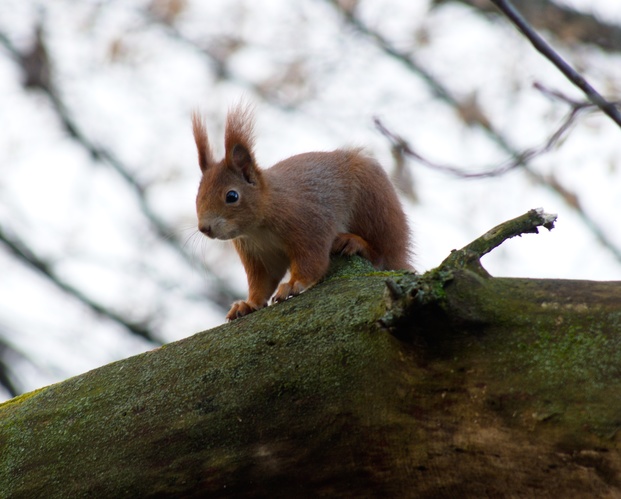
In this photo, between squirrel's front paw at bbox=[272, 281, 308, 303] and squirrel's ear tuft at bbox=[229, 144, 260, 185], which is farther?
squirrel's ear tuft at bbox=[229, 144, 260, 185]

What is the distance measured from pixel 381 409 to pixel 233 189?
2.01 meters

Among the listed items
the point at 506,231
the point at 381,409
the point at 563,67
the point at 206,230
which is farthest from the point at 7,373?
the point at 563,67

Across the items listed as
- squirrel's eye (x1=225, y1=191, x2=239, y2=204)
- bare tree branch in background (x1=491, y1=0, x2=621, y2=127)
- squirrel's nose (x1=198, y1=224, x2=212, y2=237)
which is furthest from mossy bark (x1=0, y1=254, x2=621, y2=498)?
squirrel's eye (x1=225, y1=191, x2=239, y2=204)

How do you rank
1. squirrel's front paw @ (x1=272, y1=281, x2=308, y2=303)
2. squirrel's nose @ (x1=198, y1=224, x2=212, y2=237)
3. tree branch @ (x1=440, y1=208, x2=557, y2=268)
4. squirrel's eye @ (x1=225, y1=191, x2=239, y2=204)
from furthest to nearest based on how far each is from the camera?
squirrel's eye @ (x1=225, y1=191, x2=239, y2=204)
squirrel's nose @ (x1=198, y1=224, x2=212, y2=237)
squirrel's front paw @ (x1=272, y1=281, x2=308, y2=303)
tree branch @ (x1=440, y1=208, x2=557, y2=268)

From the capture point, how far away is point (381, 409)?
1940 mm

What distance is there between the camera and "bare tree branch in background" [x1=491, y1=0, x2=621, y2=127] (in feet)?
5.93

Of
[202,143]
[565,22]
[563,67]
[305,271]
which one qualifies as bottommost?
[563,67]

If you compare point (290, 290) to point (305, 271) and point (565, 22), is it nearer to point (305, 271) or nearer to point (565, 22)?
point (305, 271)

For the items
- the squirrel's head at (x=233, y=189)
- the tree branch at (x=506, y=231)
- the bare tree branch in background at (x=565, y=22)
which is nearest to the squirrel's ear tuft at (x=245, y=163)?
the squirrel's head at (x=233, y=189)

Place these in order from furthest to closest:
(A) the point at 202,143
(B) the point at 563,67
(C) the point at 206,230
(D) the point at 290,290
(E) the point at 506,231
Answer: (A) the point at 202,143 < (C) the point at 206,230 < (D) the point at 290,290 < (E) the point at 506,231 < (B) the point at 563,67

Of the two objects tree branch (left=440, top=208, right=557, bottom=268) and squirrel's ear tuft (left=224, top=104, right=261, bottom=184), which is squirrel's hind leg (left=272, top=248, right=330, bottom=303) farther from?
tree branch (left=440, top=208, right=557, bottom=268)

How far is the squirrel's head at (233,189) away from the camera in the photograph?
146 inches

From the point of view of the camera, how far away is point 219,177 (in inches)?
151

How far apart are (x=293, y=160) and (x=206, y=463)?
2368 millimetres
